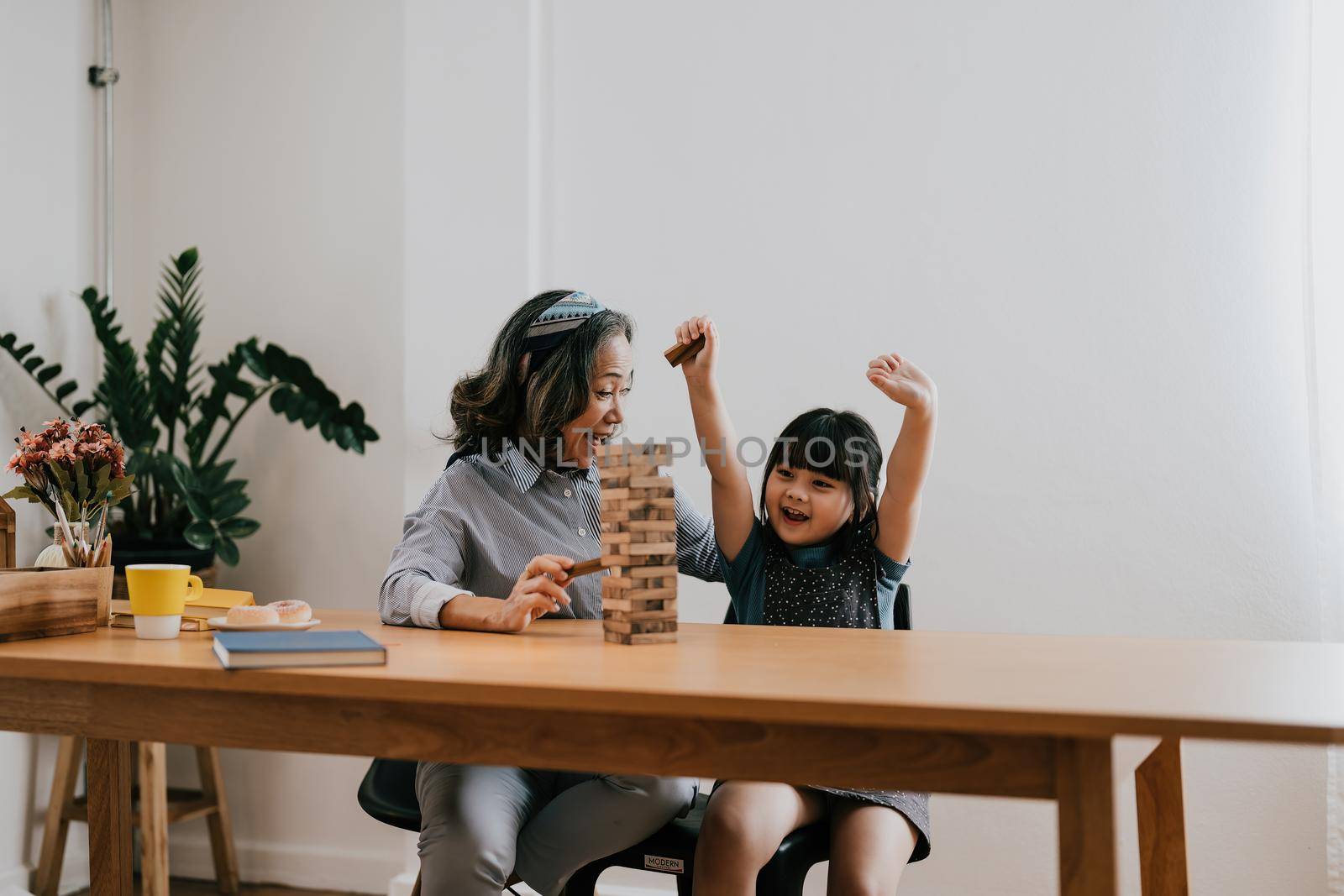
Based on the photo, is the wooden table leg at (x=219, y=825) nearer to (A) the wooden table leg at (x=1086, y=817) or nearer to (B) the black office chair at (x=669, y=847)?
(B) the black office chair at (x=669, y=847)

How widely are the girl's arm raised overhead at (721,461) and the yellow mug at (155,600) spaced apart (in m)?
0.87

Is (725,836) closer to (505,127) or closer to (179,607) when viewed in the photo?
(179,607)

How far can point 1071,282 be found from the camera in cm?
255

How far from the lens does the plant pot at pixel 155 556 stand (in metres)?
2.67

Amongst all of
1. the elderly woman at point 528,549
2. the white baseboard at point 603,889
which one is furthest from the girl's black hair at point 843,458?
the white baseboard at point 603,889

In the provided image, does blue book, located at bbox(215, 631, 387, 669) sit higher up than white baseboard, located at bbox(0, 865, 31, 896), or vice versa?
blue book, located at bbox(215, 631, 387, 669)

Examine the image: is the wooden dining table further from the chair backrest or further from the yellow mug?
the chair backrest

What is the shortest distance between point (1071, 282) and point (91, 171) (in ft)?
8.89

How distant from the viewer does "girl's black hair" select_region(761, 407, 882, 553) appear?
1.93 m

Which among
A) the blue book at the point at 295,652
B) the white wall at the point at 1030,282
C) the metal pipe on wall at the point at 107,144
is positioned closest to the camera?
the blue book at the point at 295,652

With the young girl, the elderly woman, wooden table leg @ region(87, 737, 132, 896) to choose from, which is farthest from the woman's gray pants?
wooden table leg @ region(87, 737, 132, 896)

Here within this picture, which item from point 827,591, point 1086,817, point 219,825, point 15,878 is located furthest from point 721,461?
point 15,878

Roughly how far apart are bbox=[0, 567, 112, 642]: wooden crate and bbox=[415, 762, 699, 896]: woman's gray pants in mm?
555

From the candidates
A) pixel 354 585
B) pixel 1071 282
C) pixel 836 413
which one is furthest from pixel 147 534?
pixel 1071 282
